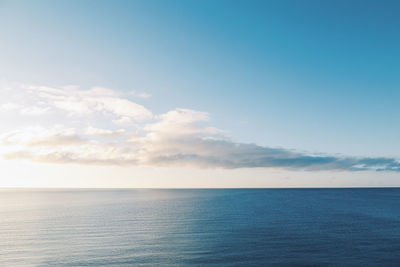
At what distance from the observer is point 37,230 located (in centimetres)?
6350

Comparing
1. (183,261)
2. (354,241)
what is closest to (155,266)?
(183,261)

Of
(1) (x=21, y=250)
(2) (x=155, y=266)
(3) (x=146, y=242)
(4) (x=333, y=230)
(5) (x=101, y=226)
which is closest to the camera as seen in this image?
(2) (x=155, y=266)

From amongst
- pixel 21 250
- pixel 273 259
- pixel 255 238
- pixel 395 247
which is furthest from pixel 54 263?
pixel 395 247

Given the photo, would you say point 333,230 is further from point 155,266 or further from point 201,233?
point 155,266

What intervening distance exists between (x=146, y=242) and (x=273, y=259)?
23.1m

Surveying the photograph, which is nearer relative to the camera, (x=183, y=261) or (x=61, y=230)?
(x=183, y=261)

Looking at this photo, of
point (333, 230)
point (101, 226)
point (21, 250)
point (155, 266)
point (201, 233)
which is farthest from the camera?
point (101, 226)

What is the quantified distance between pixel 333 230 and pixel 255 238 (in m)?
22.4

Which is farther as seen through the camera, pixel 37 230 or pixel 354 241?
pixel 37 230

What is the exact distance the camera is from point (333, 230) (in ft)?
204

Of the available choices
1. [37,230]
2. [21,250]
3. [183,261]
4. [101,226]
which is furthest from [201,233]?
[37,230]

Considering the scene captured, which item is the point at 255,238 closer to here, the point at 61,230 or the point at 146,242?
the point at 146,242

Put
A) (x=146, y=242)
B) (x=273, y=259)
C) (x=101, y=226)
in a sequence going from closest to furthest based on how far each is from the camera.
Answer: (x=273, y=259) → (x=146, y=242) → (x=101, y=226)

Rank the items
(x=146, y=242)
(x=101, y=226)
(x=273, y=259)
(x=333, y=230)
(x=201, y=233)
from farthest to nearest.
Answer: (x=101, y=226), (x=333, y=230), (x=201, y=233), (x=146, y=242), (x=273, y=259)
